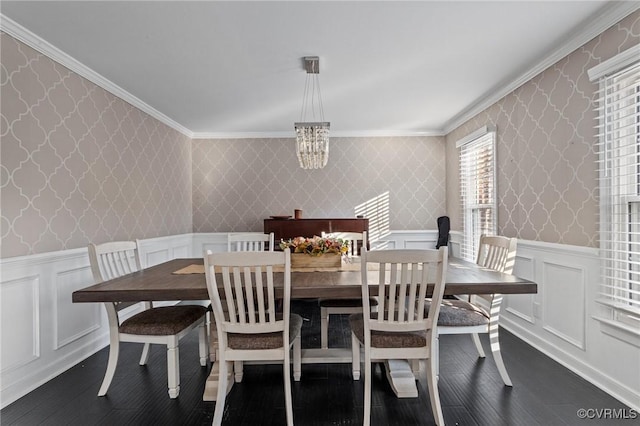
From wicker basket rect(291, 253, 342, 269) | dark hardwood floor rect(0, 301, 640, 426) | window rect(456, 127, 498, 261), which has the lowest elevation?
dark hardwood floor rect(0, 301, 640, 426)

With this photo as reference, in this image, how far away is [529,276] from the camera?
3135 mm

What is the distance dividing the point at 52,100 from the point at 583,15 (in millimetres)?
3735

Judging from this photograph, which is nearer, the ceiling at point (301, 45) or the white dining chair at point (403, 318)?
the white dining chair at point (403, 318)

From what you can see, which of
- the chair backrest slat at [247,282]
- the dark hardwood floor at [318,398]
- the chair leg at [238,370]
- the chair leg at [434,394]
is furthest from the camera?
the chair leg at [238,370]

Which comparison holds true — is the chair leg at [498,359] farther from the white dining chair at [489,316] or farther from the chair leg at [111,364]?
the chair leg at [111,364]

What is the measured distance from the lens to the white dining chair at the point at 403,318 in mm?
1778

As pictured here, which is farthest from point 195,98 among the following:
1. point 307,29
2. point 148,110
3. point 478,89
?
point 478,89

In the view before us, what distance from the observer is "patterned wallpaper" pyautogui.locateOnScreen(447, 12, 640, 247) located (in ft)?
7.94

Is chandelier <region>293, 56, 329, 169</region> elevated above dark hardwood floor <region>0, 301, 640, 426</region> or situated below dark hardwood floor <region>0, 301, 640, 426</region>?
above

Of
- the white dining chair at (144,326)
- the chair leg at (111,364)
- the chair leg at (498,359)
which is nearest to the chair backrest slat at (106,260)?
the white dining chair at (144,326)

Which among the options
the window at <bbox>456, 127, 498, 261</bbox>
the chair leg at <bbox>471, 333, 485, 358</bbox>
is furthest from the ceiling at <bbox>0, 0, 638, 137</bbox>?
the chair leg at <bbox>471, 333, 485, 358</bbox>

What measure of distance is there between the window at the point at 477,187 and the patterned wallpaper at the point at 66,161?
3.84 metres

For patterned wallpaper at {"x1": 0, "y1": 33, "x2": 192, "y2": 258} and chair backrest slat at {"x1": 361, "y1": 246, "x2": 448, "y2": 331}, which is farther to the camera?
patterned wallpaper at {"x1": 0, "y1": 33, "x2": 192, "y2": 258}

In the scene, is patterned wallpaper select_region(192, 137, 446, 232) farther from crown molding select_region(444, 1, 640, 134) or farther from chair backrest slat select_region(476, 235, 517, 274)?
chair backrest slat select_region(476, 235, 517, 274)
